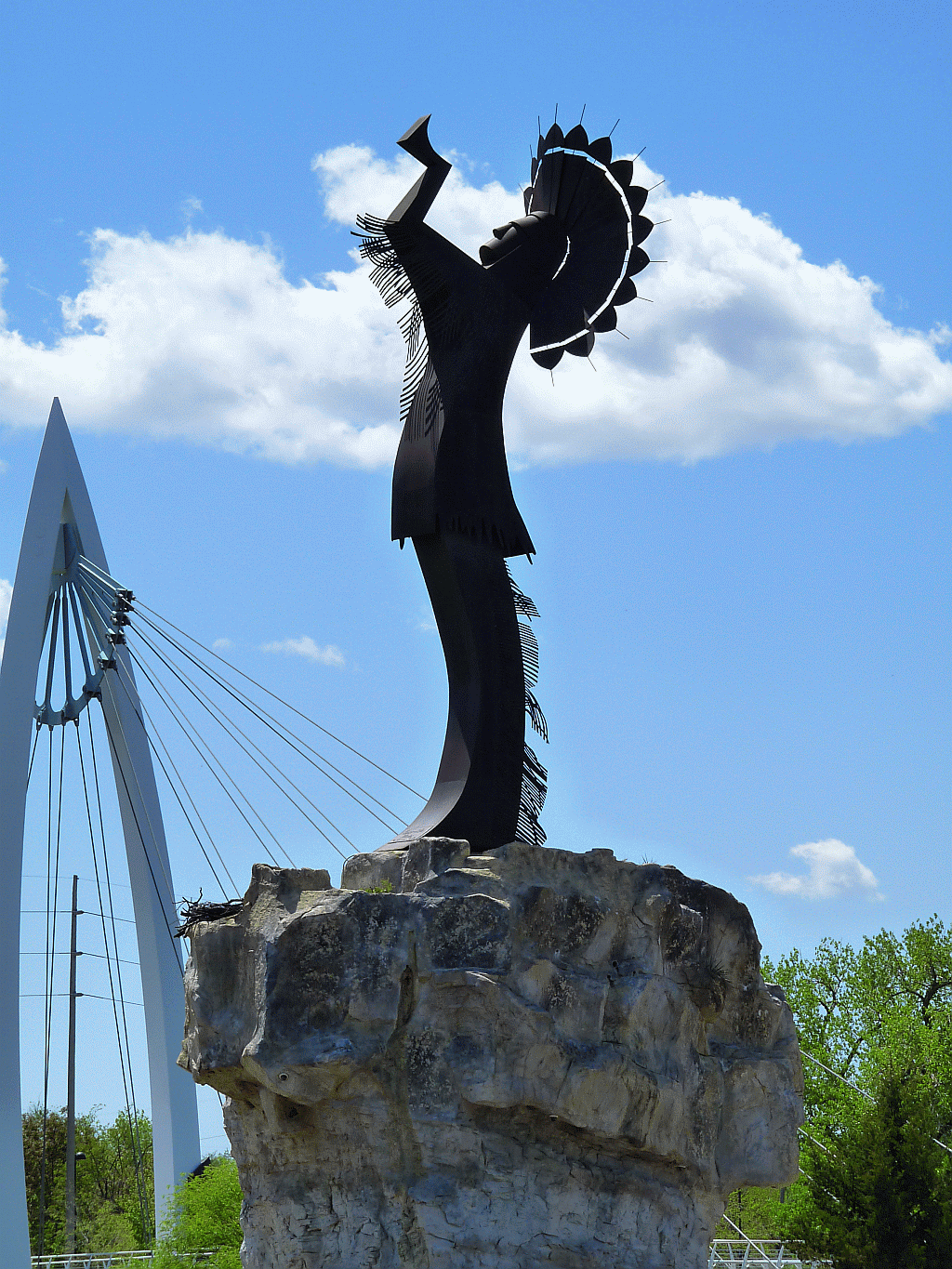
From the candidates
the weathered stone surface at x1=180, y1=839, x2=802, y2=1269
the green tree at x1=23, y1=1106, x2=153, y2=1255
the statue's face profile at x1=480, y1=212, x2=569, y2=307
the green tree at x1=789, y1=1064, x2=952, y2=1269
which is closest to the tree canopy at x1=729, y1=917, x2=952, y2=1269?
the green tree at x1=789, y1=1064, x2=952, y2=1269

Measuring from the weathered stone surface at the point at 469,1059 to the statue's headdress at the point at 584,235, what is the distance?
17.4 ft

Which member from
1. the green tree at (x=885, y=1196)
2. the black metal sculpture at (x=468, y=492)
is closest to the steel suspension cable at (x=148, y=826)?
the green tree at (x=885, y=1196)

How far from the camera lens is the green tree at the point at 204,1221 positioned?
20.7 meters

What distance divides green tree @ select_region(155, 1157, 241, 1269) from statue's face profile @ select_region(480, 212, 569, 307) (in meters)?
13.3

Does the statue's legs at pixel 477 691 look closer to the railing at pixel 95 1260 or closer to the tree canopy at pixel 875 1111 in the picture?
the tree canopy at pixel 875 1111

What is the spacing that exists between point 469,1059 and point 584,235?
7747 mm

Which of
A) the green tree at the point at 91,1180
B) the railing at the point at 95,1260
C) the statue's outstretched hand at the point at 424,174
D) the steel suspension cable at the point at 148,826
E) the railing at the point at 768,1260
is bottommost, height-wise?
the railing at the point at 768,1260

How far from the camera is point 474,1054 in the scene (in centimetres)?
1037

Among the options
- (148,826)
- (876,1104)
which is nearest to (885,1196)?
(876,1104)

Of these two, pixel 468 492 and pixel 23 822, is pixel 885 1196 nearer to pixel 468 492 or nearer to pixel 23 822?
pixel 23 822

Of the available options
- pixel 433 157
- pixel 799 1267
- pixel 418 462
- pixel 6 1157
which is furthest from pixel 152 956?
pixel 433 157

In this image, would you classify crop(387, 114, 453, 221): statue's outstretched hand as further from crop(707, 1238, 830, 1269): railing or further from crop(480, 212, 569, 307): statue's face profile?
crop(707, 1238, 830, 1269): railing

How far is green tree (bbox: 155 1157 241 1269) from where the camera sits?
2070 centimetres

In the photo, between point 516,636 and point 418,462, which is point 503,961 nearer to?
point 516,636
